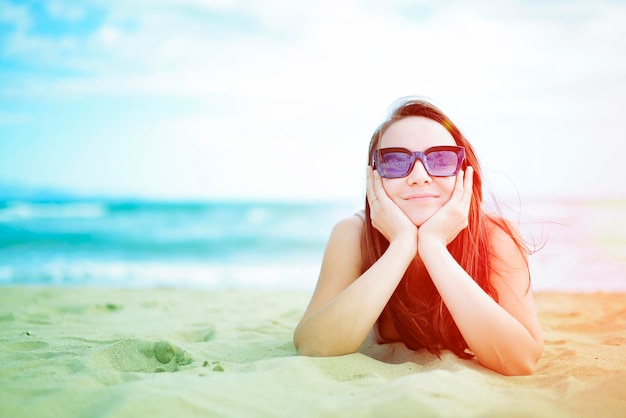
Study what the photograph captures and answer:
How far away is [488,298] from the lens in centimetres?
288

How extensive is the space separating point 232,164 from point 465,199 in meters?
28.3

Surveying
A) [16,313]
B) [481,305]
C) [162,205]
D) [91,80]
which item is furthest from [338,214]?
[481,305]

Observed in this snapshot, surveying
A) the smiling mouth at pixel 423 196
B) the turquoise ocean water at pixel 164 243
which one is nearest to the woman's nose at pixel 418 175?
the smiling mouth at pixel 423 196

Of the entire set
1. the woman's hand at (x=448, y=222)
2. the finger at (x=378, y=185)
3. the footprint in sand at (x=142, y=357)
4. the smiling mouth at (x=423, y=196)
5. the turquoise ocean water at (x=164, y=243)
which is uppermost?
the finger at (x=378, y=185)

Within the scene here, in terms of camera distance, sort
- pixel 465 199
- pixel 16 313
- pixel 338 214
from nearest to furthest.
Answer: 1. pixel 465 199
2. pixel 16 313
3. pixel 338 214

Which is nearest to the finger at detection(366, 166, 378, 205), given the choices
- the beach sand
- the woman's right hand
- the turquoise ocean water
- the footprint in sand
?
the woman's right hand

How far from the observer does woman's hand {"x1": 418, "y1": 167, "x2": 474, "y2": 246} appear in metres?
3.20

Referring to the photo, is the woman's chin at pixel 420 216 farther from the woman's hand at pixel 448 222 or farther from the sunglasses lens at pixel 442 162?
the sunglasses lens at pixel 442 162

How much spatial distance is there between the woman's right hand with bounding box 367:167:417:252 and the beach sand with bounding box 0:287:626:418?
0.74 m

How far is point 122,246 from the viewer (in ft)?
57.2

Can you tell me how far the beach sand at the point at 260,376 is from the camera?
214 centimetres

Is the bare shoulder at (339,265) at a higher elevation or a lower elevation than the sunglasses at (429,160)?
lower

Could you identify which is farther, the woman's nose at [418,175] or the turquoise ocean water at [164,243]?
the turquoise ocean water at [164,243]

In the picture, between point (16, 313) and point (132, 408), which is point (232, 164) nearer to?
point (16, 313)
